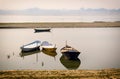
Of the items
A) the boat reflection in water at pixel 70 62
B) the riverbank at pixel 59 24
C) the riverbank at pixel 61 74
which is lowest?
the riverbank at pixel 61 74

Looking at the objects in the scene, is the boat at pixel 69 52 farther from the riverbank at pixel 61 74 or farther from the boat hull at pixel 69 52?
the riverbank at pixel 61 74

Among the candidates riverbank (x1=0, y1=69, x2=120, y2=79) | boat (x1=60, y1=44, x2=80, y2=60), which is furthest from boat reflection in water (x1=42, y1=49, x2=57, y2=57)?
riverbank (x1=0, y1=69, x2=120, y2=79)

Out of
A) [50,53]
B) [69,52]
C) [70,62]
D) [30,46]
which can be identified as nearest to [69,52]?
[69,52]

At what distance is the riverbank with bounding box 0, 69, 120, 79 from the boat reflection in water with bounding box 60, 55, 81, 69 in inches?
6.4

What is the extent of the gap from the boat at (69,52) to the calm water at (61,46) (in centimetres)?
6

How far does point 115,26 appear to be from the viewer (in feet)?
12.3

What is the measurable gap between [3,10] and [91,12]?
54.8 inches

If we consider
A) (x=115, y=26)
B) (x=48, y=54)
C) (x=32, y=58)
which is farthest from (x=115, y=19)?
(x=32, y=58)

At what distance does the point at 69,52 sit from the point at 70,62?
163 mm

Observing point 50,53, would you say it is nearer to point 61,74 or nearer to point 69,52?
point 69,52

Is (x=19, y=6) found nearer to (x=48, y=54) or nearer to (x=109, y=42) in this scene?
(x=48, y=54)

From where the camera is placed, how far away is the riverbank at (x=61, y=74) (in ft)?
10.4

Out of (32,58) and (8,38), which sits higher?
(8,38)

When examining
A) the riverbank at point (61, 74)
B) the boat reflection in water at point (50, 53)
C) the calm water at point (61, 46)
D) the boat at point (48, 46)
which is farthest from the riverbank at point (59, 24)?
the riverbank at point (61, 74)
